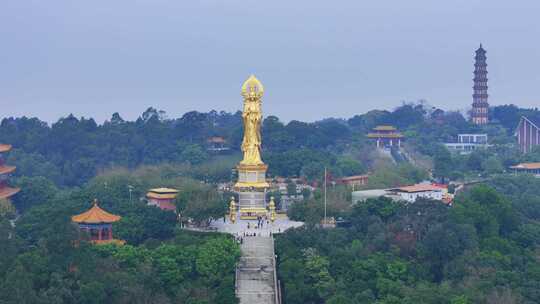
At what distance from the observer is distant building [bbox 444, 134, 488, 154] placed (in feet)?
277

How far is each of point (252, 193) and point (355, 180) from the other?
13.4 m

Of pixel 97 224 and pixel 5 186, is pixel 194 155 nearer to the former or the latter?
pixel 5 186

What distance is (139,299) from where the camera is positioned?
36875mm

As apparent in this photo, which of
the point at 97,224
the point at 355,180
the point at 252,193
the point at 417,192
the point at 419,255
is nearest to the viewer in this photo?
the point at 419,255

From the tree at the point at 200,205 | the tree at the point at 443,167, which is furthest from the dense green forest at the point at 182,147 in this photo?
the tree at the point at 200,205

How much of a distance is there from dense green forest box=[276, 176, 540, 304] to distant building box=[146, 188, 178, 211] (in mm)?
7100

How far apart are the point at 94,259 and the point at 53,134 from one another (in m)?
34.1

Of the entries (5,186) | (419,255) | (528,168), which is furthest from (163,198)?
(528,168)

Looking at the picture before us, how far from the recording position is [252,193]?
4631 centimetres

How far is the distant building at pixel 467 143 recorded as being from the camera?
84312 mm

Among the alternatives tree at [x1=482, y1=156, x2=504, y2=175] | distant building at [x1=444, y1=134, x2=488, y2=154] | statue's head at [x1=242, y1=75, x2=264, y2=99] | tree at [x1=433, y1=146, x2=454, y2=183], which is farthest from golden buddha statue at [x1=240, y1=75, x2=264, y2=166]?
distant building at [x1=444, y1=134, x2=488, y2=154]

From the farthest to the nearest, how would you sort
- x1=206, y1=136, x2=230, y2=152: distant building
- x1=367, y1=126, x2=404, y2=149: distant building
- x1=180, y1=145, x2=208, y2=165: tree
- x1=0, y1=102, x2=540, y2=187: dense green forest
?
x1=367, y1=126, x2=404, y2=149: distant building, x1=206, y1=136, x2=230, y2=152: distant building, x1=180, y1=145, x2=208, y2=165: tree, x1=0, y1=102, x2=540, y2=187: dense green forest

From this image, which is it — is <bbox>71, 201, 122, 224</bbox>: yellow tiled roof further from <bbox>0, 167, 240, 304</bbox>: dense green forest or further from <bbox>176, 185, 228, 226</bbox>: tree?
<bbox>176, 185, 228, 226</bbox>: tree

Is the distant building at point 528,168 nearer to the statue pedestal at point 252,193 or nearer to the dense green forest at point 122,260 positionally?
the statue pedestal at point 252,193
